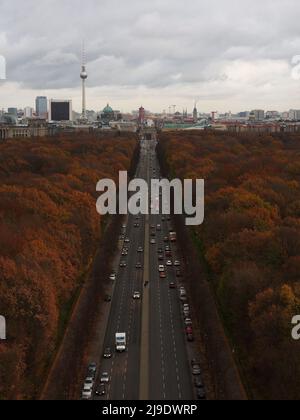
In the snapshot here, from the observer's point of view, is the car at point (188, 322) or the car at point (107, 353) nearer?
the car at point (107, 353)

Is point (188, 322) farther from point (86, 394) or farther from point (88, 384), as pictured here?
point (86, 394)

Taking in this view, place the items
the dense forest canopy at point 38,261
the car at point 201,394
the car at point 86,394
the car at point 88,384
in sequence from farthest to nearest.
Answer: the car at point 88,384, the car at point 201,394, the car at point 86,394, the dense forest canopy at point 38,261

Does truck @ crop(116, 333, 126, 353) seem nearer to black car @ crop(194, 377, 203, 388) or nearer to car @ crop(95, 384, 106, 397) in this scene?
car @ crop(95, 384, 106, 397)

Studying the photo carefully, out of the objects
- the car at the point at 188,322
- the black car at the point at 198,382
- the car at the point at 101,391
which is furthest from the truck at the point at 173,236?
the car at the point at 101,391

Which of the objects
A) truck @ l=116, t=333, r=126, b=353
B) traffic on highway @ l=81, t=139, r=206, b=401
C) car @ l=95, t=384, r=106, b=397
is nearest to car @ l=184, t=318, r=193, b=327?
traffic on highway @ l=81, t=139, r=206, b=401

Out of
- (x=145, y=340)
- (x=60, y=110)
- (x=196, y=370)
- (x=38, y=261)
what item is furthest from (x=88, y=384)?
(x=60, y=110)

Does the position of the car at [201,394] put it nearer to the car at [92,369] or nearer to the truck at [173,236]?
the car at [92,369]

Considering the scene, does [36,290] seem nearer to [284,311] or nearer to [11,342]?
[11,342]

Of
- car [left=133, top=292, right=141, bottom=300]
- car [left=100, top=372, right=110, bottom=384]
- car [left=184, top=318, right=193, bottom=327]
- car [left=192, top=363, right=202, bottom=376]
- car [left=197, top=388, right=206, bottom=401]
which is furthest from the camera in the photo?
car [left=133, top=292, right=141, bottom=300]
